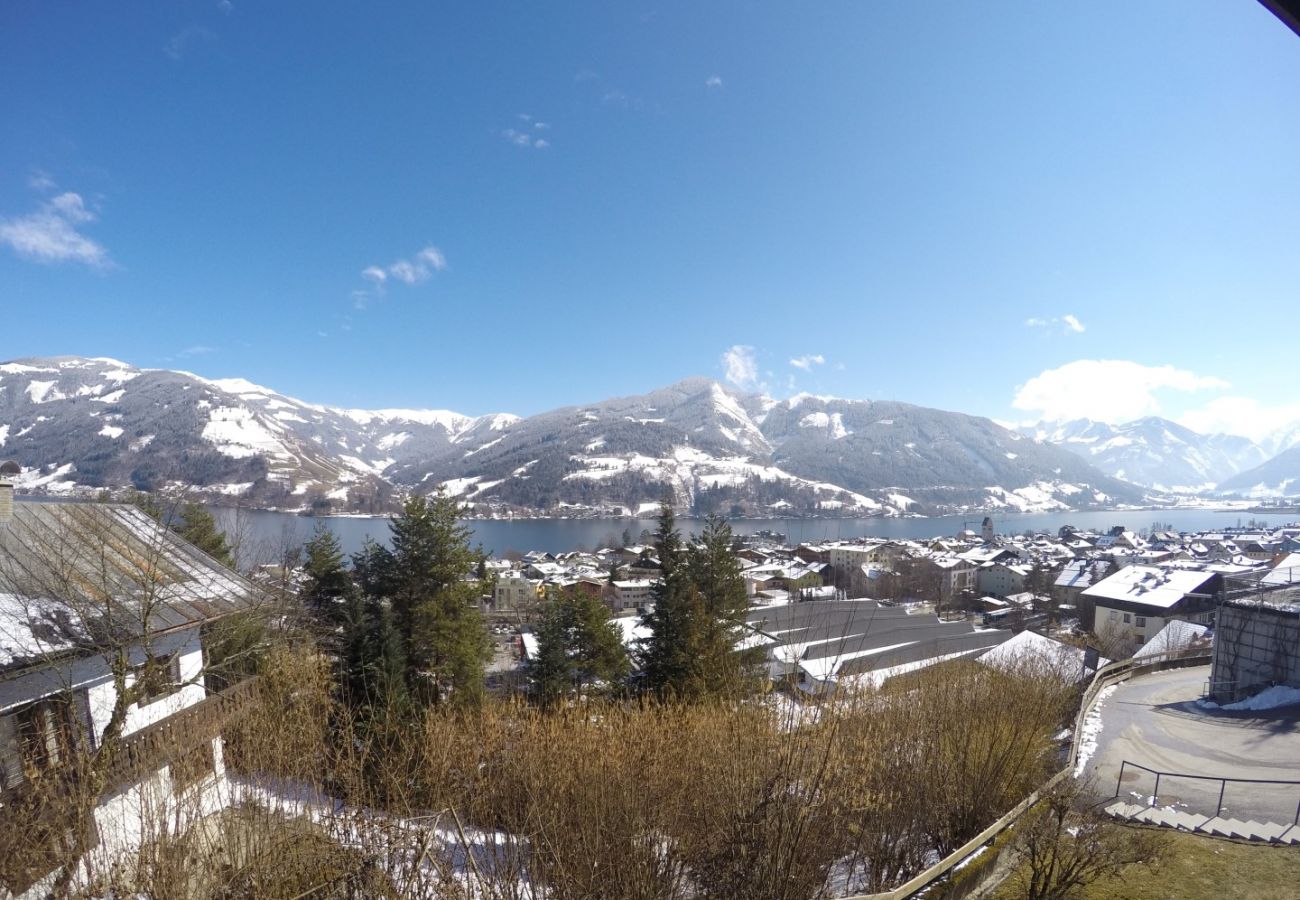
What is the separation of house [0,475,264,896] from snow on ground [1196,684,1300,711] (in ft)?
61.6

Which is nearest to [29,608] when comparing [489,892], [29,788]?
[29,788]

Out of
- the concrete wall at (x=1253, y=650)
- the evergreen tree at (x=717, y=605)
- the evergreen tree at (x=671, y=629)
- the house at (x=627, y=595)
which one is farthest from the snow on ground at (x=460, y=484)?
the concrete wall at (x=1253, y=650)

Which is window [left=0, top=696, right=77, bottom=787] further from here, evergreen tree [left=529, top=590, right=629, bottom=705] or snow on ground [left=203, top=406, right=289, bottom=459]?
snow on ground [left=203, top=406, right=289, bottom=459]

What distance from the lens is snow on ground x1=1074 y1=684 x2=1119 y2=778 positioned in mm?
9777

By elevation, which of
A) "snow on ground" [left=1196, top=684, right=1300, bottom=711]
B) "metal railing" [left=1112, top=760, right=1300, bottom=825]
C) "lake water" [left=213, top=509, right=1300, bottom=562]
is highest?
"metal railing" [left=1112, top=760, right=1300, bottom=825]

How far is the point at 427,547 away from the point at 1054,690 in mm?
13722

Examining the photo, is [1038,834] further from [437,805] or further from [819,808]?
[437,805]

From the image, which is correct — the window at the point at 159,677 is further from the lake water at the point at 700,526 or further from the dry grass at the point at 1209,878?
the lake water at the point at 700,526

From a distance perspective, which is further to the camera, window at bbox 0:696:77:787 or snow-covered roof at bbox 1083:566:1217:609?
snow-covered roof at bbox 1083:566:1217:609

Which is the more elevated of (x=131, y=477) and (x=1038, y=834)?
(x=1038, y=834)

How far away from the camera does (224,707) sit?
6930 millimetres

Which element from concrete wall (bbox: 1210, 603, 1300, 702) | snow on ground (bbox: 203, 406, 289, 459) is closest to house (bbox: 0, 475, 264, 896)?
concrete wall (bbox: 1210, 603, 1300, 702)

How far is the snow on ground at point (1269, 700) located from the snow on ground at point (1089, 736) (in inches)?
96.8

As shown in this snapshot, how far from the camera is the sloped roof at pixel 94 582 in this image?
553cm
